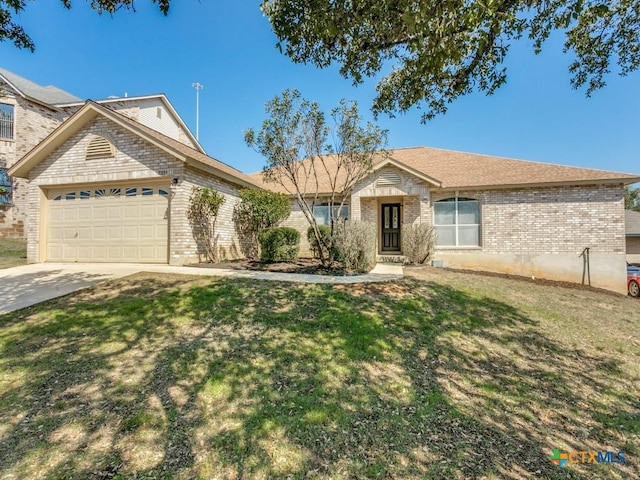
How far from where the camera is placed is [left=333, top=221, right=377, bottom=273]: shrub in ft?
28.0

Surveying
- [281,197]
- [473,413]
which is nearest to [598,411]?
[473,413]

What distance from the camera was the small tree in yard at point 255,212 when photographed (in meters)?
11.9

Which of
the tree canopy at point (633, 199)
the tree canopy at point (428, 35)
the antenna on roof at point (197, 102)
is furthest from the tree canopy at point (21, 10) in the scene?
the tree canopy at point (633, 199)

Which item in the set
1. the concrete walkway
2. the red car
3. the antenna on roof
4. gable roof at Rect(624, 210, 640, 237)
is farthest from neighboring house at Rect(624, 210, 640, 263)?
the antenna on roof

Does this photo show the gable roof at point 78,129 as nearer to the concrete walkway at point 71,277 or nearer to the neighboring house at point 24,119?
the concrete walkway at point 71,277

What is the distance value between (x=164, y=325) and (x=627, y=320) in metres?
9.61

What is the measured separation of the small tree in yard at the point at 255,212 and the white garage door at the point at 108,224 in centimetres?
313

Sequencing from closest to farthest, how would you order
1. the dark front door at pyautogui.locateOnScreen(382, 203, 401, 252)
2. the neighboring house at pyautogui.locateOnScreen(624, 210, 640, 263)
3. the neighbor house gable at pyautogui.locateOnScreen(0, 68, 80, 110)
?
the dark front door at pyautogui.locateOnScreen(382, 203, 401, 252) → the neighbor house gable at pyautogui.locateOnScreen(0, 68, 80, 110) → the neighboring house at pyautogui.locateOnScreen(624, 210, 640, 263)

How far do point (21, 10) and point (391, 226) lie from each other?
13.0 meters

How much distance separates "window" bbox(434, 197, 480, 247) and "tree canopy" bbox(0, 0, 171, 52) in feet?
37.8

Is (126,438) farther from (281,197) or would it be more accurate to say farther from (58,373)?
(281,197)

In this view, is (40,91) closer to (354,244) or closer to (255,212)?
(255,212)
